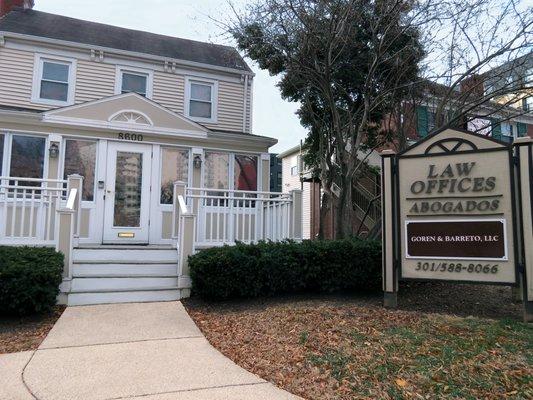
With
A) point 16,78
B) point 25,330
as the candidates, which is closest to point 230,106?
point 16,78

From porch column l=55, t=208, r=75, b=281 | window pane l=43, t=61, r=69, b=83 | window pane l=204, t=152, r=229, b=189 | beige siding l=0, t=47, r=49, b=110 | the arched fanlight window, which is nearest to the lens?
porch column l=55, t=208, r=75, b=281

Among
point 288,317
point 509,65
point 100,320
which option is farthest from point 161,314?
point 509,65

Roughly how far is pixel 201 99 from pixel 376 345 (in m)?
9.68

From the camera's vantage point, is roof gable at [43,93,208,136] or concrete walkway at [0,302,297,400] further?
roof gable at [43,93,208,136]

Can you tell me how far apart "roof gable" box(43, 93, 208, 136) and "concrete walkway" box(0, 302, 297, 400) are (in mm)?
5377

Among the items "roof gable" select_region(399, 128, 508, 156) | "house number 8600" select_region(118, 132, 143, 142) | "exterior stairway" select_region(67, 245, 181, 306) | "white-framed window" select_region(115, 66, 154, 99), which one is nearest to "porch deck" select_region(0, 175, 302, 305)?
"exterior stairway" select_region(67, 245, 181, 306)

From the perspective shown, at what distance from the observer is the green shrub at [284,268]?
6242 mm

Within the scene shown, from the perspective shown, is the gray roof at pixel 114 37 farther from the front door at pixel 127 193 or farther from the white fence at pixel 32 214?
the white fence at pixel 32 214

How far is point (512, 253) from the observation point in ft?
17.8

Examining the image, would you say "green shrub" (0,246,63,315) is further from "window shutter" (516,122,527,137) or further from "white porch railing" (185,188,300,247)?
"window shutter" (516,122,527,137)

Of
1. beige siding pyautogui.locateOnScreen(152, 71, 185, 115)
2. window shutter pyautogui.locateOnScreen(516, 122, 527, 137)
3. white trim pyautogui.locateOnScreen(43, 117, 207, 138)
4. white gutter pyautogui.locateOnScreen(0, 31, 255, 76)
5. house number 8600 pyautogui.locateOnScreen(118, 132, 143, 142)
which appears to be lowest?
house number 8600 pyautogui.locateOnScreen(118, 132, 143, 142)

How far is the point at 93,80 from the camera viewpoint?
37.3ft

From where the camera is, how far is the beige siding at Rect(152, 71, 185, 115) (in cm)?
1198

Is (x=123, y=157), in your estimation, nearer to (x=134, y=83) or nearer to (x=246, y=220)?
(x=134, y=83)
